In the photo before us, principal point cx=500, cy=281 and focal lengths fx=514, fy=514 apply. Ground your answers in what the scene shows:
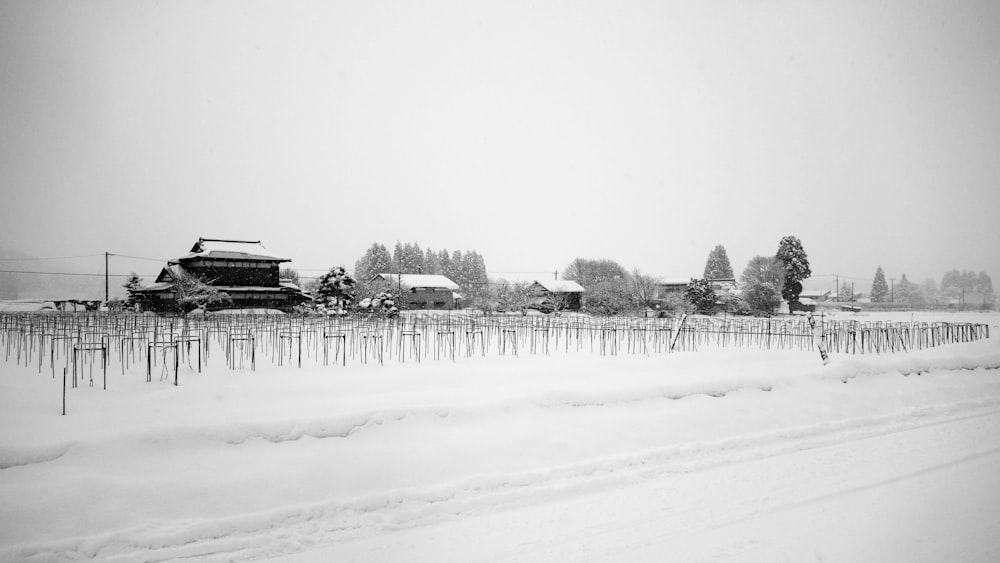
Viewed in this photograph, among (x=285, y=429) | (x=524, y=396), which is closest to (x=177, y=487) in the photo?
(x=285, y=429)

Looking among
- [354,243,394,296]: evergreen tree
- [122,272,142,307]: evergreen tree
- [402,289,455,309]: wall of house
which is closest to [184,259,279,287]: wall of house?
[122,272,142,307]: evergreen tree

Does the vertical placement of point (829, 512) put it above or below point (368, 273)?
below

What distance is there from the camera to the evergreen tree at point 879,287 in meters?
64.6

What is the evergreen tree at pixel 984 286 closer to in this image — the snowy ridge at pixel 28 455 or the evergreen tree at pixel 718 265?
the evergreen tree at pixel 718 265

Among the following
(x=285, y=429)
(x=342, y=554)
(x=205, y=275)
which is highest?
(x=205, y=275)

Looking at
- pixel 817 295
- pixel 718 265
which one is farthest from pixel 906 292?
pixel 718 265

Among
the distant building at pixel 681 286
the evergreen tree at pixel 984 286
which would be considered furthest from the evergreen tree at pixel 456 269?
the evergreen tree at pixel 984 286

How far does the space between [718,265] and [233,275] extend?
4634 centimetres

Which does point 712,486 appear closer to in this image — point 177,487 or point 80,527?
point 177,487

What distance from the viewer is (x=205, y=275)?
3181 centimetres

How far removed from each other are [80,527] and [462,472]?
140 inches

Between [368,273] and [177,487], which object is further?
[368,273]

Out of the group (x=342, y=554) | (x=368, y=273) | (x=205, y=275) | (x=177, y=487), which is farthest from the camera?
(x=368, y=273)

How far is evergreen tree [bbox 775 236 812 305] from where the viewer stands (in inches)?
1751
